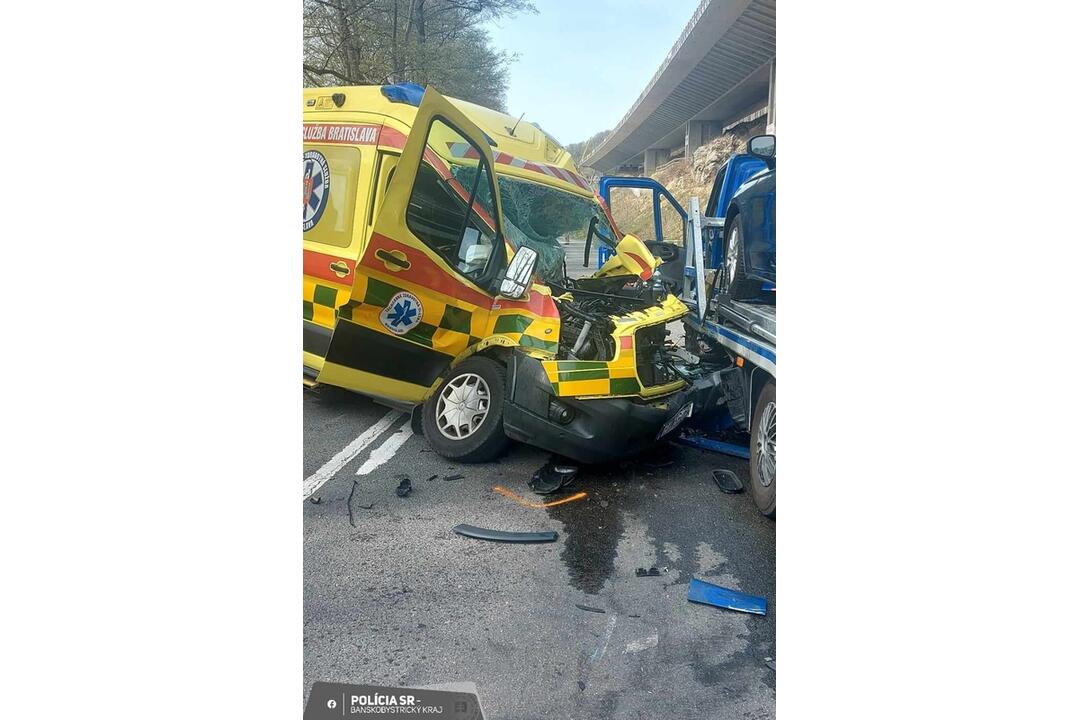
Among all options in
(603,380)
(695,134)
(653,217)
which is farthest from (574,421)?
(695,134)

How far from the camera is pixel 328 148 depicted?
222 cm

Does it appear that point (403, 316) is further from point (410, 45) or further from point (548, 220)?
point (410, 45)

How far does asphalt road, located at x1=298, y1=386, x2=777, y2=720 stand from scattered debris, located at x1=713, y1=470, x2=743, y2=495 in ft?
0.09

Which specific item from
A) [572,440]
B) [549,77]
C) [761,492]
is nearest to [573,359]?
[572,440]

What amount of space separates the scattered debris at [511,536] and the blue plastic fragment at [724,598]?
1.43 feet

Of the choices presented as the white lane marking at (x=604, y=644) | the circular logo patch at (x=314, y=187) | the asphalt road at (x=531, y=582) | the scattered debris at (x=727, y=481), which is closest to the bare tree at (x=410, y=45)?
the circular logo patch at (x=314, y=187)

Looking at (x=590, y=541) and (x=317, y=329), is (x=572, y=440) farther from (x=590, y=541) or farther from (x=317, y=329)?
(x=317, y=329)

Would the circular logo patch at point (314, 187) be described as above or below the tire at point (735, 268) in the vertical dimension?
above

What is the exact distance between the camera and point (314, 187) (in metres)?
2.20

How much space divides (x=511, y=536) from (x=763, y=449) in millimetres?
881

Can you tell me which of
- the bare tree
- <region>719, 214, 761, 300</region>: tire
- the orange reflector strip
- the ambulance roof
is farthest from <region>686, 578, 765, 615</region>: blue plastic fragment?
the bare tree

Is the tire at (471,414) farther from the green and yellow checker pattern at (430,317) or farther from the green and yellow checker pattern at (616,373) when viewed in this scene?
the green and yellow checker pattern at (616,373)

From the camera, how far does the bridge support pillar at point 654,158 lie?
2.33 metres
